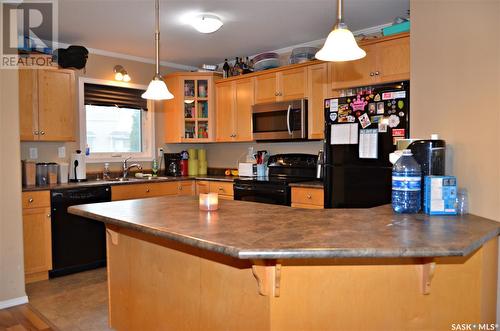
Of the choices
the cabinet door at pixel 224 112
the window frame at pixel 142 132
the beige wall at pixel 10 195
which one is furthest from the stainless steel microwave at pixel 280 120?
the beige wall at pixel 10 195

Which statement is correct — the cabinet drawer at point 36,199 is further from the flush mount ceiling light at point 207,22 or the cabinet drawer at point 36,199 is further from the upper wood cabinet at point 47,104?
the flush mount ceiling light at point 207,22

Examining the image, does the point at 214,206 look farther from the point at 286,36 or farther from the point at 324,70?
the point at 286,36

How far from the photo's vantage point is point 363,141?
10.6ft

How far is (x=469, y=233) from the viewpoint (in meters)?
1.44

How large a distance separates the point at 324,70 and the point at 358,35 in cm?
57

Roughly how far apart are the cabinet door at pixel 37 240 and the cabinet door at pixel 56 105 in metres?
0.81

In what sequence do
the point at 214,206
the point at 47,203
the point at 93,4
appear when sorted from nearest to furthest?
the point at 214,206 → the point at 93,4 → the point at 47,203

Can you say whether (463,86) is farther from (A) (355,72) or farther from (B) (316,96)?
(B) (316,96)

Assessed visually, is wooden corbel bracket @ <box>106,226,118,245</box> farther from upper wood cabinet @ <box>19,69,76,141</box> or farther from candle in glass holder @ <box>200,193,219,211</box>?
upper wood cabinet @ <box>19,69,76,141</box>

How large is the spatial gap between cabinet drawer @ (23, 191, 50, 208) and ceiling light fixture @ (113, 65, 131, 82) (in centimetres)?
176

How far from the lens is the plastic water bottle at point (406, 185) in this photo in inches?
71.2

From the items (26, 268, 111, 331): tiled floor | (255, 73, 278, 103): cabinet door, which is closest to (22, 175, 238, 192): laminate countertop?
(26, 268, 111, 331): tiled floor

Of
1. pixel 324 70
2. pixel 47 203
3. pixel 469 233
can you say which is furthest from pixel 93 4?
pixel 469 233

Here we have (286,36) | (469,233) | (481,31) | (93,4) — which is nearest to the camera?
(469,233)
